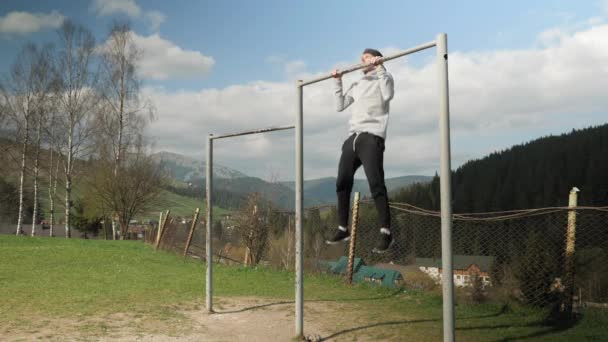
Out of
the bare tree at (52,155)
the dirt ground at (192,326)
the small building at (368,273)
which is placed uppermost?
the bare tree at (52,155)

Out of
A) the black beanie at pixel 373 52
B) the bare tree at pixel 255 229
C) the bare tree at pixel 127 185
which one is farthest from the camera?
the bare tree at pixel 127 185

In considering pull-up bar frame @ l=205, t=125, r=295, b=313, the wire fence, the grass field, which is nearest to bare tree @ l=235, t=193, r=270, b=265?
the wire fence

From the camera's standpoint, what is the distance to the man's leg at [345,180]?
14.7ft

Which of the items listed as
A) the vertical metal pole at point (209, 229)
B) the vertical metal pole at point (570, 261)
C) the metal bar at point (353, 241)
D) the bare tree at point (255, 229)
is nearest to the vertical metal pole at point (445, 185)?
the vertical metal pole at point (570, 261)

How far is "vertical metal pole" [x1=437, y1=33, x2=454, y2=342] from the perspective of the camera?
14.9ft

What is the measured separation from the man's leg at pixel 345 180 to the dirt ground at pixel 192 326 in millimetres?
2433

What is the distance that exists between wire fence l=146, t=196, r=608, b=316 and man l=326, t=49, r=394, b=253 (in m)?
3.96

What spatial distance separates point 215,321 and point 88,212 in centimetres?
3736

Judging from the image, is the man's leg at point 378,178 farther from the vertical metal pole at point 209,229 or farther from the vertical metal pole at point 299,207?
the vertical metal pole at point 209,229

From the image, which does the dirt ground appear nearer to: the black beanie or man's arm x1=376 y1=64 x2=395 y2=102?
man's arm x1=376 y1=64 x2=395 y2=102

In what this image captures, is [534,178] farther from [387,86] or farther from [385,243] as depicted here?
[385,243]

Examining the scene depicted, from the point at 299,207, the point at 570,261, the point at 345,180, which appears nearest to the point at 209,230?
the point at 299,207

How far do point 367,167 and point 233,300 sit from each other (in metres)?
5.76

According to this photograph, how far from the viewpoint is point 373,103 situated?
4.46 meters
